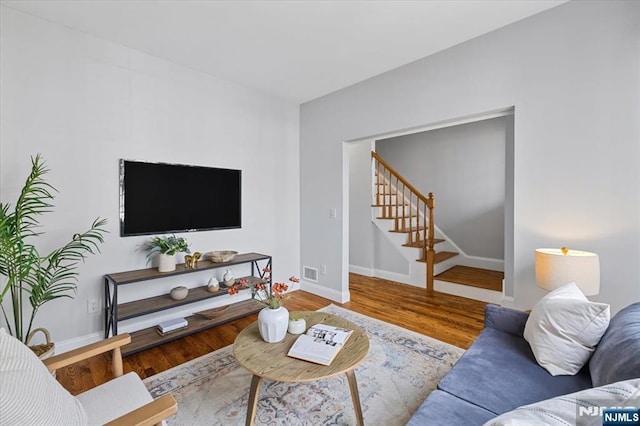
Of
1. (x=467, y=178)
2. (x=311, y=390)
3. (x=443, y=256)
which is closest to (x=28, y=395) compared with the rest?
(x=311, y=390)

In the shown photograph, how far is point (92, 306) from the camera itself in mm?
2488

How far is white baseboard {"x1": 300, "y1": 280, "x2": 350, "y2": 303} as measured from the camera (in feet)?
12.0

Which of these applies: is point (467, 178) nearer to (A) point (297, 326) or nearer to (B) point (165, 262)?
(A) point (297, 326)

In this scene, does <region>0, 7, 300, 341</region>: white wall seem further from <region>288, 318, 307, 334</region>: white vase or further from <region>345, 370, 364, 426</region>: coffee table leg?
<region>345, 370, 364, 426</region>: coffee table leg

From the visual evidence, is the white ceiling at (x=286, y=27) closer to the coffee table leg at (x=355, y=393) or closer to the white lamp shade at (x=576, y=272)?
the white lamp shade at (x=576, y=272)

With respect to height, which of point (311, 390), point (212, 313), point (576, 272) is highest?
point (576, 272)

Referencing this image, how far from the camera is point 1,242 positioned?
1.73 m

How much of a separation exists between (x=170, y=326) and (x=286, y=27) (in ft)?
9.37

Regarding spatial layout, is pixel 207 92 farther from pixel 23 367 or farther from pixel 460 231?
pixel 460 231

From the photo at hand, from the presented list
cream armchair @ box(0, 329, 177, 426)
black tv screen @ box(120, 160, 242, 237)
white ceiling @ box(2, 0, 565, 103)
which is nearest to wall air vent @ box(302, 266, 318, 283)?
black tv screen @ box(120, 160, 242, 237)

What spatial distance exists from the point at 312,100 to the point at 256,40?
1.51m

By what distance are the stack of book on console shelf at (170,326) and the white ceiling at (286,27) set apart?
2616 mm

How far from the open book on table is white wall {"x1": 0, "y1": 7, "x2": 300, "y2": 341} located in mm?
1917

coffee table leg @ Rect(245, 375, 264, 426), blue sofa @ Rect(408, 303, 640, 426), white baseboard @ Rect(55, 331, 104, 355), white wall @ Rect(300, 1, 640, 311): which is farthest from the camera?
white baseboard @ Rect(55, 331, 104, 355)
